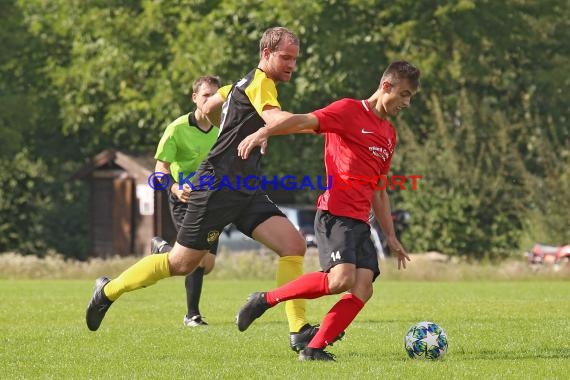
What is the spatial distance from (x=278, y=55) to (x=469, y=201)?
2035 cm

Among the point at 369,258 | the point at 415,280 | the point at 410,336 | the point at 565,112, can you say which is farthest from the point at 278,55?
the point at 565,112

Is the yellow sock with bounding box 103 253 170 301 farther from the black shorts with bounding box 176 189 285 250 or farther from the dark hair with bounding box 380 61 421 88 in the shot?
the dark hair with bounding box 380 61 421 88

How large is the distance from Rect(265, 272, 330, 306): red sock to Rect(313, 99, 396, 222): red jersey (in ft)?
1.56

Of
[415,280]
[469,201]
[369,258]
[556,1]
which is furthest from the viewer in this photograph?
[556,1]

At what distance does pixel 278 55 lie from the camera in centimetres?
942

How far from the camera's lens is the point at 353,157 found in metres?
9.25

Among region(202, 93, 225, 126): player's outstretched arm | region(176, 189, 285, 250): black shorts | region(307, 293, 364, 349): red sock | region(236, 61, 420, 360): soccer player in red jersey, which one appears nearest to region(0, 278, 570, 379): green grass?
region(307, 293, 364, 349): red sock

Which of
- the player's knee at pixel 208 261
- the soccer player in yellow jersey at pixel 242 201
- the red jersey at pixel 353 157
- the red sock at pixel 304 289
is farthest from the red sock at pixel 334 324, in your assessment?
the player's knee at pixel 208 261

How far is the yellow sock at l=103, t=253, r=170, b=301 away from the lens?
9.99 m

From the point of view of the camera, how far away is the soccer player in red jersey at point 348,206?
910 centimetres

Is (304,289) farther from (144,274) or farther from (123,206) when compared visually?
(123,206)

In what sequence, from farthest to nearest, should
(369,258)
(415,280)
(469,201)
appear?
(469,201)
(415,280)
(369,258)

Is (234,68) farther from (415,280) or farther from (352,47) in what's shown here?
(415,280)

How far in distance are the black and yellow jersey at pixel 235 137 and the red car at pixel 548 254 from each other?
57.4 feet
